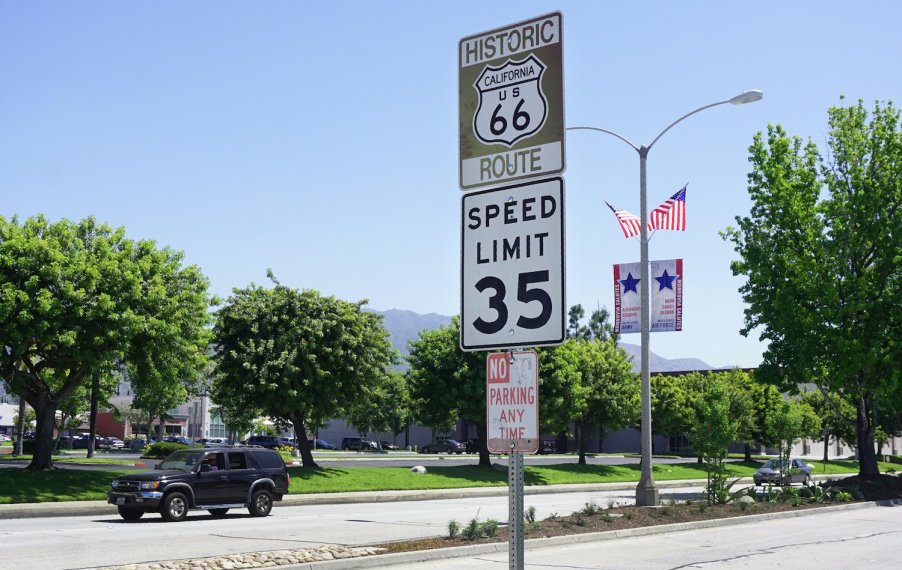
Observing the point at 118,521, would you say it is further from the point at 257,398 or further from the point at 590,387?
the point at 590,387

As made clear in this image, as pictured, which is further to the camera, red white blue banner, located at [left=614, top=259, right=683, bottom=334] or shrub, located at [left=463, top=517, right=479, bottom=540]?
red white blue banner, located at [left=614, top=259, right=683, bottom=334]

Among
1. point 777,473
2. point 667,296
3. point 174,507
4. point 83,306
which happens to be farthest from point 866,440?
point 83,306

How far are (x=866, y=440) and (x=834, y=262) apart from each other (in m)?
8.53

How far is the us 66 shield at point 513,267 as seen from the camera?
4.56 m

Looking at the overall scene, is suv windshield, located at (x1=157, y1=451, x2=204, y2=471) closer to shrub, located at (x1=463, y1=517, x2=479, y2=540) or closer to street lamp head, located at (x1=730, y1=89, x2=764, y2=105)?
shrub, located at (x1=463, y1=517, x2=479, y2=540)

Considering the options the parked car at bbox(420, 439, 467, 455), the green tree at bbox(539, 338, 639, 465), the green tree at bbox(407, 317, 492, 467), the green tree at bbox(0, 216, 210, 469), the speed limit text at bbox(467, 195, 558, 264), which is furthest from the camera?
the parked car at bbox(420, 439, 467, 455)

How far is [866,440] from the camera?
39.9m

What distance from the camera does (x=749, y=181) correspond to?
1543 inches

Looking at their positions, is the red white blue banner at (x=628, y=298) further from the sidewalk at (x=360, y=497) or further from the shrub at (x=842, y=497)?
the shrub at (x=842, y=497)

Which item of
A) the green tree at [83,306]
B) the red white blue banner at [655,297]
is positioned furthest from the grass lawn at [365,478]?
the red white blue banner at [655,297]

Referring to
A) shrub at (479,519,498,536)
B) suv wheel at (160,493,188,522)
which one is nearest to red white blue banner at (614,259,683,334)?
shrub at (479,519,498,536)

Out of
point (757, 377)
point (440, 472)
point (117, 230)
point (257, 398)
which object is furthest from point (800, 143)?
point (117, 230)

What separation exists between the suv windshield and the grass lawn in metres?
4.40

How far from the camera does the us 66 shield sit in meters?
4.56
